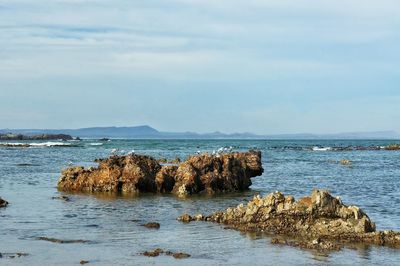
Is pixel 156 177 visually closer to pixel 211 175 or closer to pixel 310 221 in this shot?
pixel 211 175

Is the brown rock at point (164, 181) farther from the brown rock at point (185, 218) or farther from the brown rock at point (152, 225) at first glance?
the brown rock at point (152, 225)

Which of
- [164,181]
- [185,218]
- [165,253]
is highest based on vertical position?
[164,181]

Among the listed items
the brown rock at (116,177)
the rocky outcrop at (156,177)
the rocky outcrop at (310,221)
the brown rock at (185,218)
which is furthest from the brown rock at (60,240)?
the brown rock at (116,177)

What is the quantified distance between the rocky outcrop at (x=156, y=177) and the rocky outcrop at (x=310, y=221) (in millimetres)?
10077

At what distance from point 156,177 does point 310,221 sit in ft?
45.9

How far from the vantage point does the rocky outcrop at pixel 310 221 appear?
1898cm

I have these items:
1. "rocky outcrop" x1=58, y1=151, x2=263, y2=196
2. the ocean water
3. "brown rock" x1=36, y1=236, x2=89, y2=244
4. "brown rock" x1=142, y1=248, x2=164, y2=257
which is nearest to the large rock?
"rocky outcrop" x1=58, y1=151, x2=263, y2=196

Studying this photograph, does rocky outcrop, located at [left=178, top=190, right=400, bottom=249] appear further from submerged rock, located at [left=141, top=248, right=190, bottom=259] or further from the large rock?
the large rock

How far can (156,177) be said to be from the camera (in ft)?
109

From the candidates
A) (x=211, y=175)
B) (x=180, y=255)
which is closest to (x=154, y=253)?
(x=180, y=255)

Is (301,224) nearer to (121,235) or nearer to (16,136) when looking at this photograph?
(121,235)

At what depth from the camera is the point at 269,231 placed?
20328 mm

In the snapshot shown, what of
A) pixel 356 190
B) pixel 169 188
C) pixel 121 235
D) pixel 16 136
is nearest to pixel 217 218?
pixel 121 235

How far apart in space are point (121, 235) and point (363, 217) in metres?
7.57
